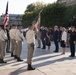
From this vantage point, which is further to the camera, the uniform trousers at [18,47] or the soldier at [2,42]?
the uniform trousers at [18,47]

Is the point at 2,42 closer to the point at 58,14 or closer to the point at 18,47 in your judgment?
the point at 18,47

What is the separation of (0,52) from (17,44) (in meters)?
0.94

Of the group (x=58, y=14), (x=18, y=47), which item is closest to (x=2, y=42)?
(x=18, y=47)

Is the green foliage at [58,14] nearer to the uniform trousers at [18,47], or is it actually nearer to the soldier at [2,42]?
the uniform trousers at [18,47]

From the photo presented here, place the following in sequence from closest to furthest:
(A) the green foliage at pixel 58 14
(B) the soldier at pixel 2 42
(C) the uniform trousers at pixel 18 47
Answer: (B) the soldier at pixel 2 42
(C) the uniform trousers at pixel 18 47
(A) the green foliage at pixel 58 14

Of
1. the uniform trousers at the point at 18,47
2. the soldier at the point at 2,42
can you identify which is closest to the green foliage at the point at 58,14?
the uniform trousers at the point at 18,47

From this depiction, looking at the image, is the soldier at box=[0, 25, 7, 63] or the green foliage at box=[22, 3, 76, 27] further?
the green foliage at box=[22, 3, 76, 27]

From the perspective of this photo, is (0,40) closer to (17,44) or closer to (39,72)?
(17,44)

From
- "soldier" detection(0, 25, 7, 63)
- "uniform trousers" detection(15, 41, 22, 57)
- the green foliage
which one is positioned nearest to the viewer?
"soldier" detection(0, 25, 7, 63)

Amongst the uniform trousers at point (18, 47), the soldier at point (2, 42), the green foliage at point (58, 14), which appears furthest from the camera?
the green foliage at point (58, 14)

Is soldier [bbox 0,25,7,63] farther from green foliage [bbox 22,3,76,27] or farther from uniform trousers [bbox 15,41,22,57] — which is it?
green foliage [bbox 22,3,76,27]

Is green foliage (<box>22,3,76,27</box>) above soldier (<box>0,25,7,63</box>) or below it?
above

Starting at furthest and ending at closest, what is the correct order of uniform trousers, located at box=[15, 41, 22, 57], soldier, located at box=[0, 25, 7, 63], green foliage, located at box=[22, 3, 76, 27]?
green foliage, located at box=[22, 3, 76, 27] < uniform trousers, located at box=[15, 41, 22, 57] < soldier, located at box=[0, 25, 7, 63]

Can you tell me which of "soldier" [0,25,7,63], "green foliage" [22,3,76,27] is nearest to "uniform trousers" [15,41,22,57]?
"soldier" [0,25,7,63]
